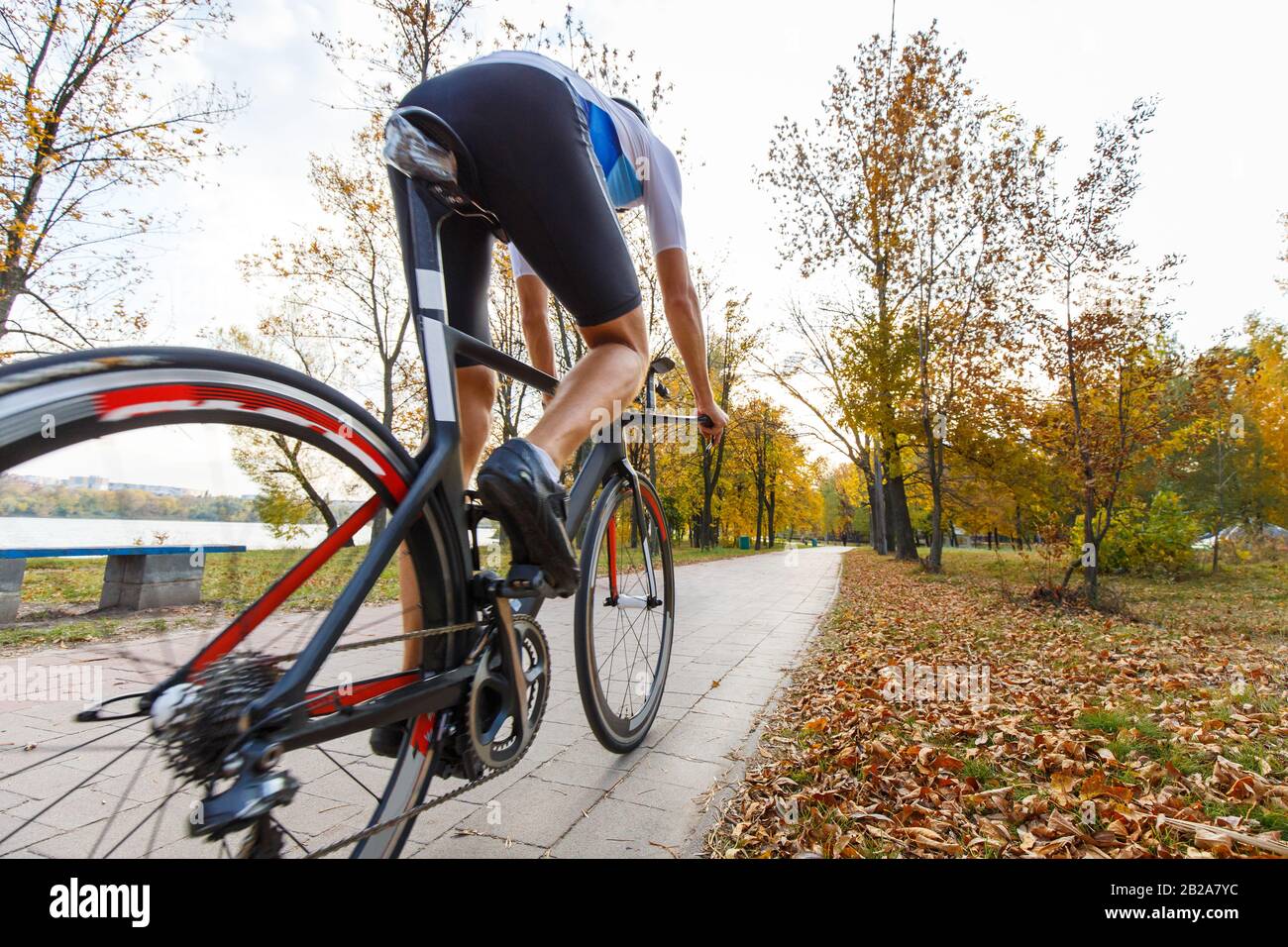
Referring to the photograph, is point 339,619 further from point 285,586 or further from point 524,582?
point 524,582

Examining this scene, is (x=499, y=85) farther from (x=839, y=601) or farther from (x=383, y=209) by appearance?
(x=383, y=209)

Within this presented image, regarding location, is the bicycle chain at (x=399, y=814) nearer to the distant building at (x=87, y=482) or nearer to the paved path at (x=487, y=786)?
the paved path at (x=487, y=786)

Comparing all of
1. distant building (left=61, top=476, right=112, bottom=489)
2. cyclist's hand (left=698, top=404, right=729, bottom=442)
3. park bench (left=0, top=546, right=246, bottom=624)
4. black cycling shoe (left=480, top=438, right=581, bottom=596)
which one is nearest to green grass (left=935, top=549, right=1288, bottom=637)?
cyclist's hand (left=698, top=404, right=729, bottom=442)

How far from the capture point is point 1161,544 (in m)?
13.4

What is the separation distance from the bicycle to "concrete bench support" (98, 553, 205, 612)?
101mm

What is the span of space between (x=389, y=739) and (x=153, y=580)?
20.6 inches

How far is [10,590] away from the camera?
4355 millimetres

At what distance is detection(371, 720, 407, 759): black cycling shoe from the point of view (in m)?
1.24

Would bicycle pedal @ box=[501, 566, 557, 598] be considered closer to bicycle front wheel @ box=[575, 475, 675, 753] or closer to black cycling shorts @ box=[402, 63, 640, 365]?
bicycle front wheel @ box=[575, 475, 675, 753]

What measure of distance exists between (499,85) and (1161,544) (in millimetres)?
16917

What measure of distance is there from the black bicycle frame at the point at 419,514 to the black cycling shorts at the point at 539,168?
0.16 m

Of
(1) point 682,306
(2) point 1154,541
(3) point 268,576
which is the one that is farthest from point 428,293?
(2) point 1154,541
